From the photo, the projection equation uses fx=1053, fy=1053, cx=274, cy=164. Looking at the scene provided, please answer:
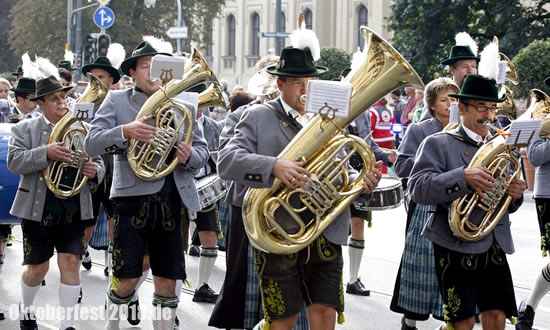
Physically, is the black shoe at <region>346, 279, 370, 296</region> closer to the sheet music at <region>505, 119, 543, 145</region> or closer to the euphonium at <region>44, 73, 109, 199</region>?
the euphonium at <region>44, 73, 109, 199</region>

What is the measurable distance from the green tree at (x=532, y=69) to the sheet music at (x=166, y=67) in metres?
16.0

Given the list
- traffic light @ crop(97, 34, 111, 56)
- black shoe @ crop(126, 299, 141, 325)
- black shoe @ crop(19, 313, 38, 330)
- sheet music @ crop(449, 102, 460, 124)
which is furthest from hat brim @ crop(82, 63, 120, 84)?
traffic light @ crop(97, 34, 111, 56)

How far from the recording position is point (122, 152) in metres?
6.64

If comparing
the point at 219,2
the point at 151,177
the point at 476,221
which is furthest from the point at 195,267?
the point at 219,2

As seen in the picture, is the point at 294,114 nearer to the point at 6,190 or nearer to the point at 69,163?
the point at 69,163

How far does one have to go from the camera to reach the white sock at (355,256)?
9.46 metres

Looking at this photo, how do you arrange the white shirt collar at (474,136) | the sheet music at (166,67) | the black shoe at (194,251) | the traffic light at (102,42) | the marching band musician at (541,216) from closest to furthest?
the white shirt collar at (474,136), the sheet music at (166,67), the marching band musician at (541,216), the black shoe at (194,251), the traffic light at (102,42)

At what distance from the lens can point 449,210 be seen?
589cm

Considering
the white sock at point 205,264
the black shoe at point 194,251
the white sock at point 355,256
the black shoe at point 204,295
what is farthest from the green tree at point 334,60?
the black shoe at point 204,295

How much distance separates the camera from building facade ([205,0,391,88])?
196ft

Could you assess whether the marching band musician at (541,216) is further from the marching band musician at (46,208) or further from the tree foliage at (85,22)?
the tree foliage at (85,22)

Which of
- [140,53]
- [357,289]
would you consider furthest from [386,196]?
[140,53]

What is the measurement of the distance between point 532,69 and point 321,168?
17181mm

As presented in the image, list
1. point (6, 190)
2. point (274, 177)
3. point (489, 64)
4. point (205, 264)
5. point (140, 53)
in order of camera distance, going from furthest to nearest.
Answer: point (205, 264) → point (6, 190) → point (140, 53) → point (489, 64) → point (274, 177)
